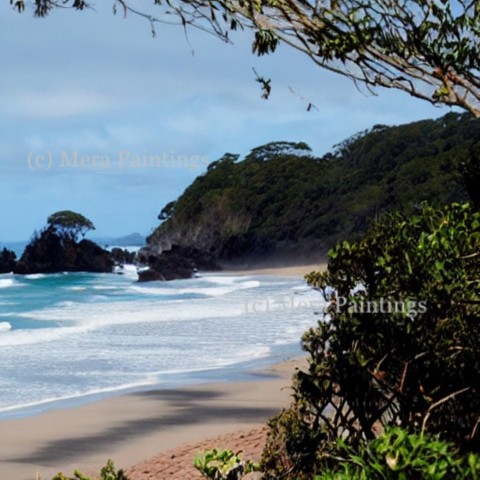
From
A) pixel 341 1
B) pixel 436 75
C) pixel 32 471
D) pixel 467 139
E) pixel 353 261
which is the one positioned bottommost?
pixel 32 471

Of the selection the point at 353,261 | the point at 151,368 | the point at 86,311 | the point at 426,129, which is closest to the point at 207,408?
the point at 151,368

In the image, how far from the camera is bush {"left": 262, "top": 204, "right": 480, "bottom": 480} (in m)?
5.38

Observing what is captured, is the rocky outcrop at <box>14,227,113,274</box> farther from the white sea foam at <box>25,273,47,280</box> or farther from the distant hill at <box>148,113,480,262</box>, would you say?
the distant hill at <box>148,113,480,262</box>

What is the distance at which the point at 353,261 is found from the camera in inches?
237

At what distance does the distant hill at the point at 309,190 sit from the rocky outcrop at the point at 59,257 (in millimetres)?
A: 11001

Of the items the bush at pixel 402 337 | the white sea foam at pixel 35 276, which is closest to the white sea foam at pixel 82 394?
the bush at pixel 402 337

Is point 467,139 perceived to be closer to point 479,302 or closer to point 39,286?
point 39,286

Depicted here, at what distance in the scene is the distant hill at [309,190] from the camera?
7356cm

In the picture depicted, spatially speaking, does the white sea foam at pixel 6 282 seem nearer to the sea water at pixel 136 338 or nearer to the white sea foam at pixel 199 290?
the white sea foam at pixel 199 290

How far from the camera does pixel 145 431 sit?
470 inches

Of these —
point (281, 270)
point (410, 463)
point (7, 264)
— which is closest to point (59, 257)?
point (7, 264)

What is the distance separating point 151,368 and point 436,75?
12785mm

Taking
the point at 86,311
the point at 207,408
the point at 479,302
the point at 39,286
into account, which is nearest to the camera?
the point at 479,302

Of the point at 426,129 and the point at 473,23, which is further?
the point at 426,129
